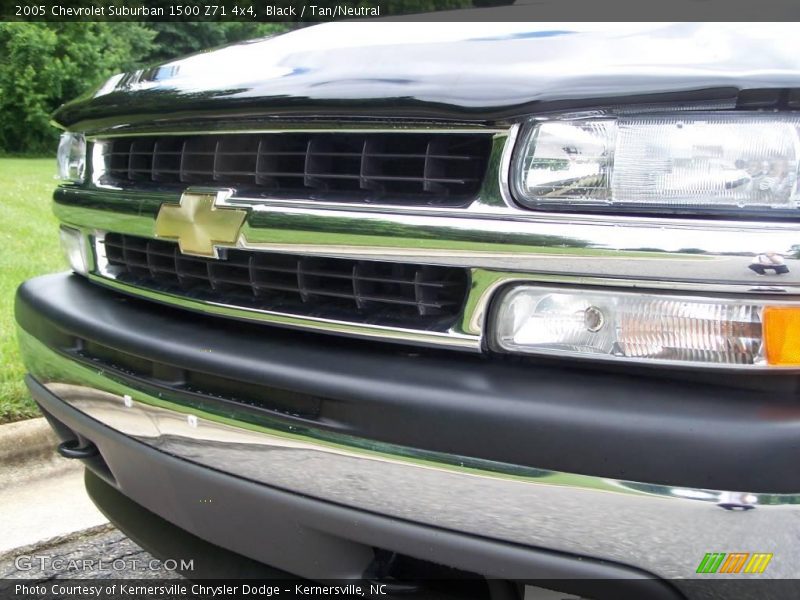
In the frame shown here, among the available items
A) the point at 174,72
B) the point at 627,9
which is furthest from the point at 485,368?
the point at 174,72

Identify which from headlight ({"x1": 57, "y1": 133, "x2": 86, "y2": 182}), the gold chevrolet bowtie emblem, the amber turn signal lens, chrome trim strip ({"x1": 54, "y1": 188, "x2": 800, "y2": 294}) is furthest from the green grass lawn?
the amber turn signal lens

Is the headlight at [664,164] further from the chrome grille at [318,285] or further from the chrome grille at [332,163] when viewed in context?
the chrome grille at [318,285]

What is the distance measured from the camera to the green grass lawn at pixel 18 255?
3.74m

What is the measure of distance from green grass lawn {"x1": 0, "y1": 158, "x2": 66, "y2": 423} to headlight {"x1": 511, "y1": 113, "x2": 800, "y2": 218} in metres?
3.06

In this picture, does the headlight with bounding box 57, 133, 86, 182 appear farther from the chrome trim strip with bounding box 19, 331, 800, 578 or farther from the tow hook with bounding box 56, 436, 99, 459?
the chrome trim strip with bounding box 19, 331, 800, 578

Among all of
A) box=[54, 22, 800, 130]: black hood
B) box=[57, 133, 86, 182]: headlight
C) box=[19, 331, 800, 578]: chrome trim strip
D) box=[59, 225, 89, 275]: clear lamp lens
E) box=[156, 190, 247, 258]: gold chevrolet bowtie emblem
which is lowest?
box=[19, 331, 800, 578]: chrome trim strip

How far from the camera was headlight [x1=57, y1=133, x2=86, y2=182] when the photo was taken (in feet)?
8.01

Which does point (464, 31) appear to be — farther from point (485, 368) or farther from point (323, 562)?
point (323, 562)

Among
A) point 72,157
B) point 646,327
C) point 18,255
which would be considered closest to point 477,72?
point 646,327

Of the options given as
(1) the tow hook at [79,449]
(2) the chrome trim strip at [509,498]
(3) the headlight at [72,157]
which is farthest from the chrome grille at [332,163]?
(1) the tow hook at [79,449]

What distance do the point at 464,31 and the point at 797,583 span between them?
4.15ft

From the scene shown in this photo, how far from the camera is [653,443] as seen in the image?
4.10ft

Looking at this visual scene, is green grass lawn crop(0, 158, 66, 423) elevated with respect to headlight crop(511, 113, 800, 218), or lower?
lower

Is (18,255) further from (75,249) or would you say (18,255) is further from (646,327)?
(646,327)
